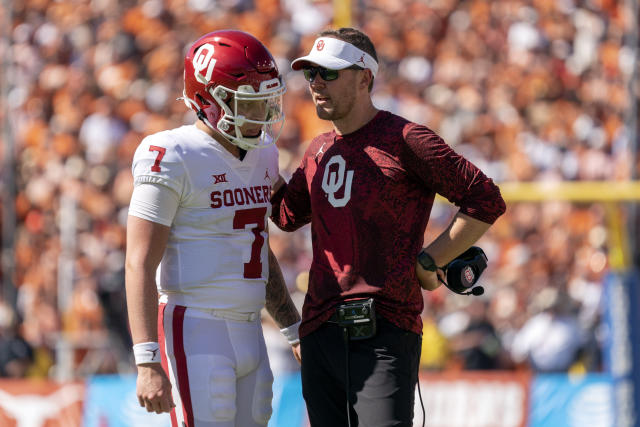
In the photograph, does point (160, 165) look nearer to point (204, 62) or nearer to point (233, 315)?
point (204, 62)

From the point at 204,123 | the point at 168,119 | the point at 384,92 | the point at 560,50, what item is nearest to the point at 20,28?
the point at 168,119

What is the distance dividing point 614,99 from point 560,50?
994 mm

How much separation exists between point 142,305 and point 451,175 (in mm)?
1080

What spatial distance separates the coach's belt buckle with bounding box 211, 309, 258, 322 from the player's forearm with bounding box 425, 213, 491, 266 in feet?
2.11

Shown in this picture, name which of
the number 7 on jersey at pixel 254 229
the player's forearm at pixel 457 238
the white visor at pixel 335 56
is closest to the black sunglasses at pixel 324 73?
the white visor at pixel 335 56

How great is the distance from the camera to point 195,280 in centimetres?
372

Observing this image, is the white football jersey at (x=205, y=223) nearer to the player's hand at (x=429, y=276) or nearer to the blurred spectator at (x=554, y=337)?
the player's hand at (x=429, y=276)

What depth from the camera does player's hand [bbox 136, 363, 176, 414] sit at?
11.5 feet

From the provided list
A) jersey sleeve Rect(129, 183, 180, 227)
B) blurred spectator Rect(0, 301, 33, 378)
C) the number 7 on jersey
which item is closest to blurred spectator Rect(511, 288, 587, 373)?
blurred spectator Rect(0, 301, 33, 378)

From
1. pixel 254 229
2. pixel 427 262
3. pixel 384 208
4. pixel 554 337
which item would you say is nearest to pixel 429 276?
pixel 427 262

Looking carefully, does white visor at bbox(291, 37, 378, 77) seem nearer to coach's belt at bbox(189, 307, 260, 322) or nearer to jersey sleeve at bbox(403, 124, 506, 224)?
jersey sleeve at bbox(403, 124, 506, 224)

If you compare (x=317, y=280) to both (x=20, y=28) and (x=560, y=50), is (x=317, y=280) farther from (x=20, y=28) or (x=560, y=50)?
(x=20, y=28)

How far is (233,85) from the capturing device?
3750 millimetres

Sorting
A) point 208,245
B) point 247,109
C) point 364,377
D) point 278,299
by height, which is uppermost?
point 247,109
